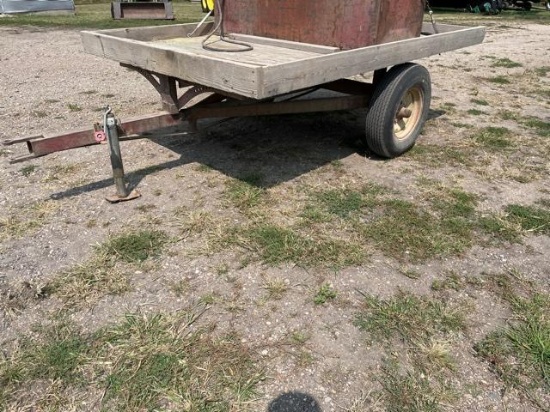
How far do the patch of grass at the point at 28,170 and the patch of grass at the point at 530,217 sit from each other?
387 centimetres

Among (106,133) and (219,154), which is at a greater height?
(106,133)

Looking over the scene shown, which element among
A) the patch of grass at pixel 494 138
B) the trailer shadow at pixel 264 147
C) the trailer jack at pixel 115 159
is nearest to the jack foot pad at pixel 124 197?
the trailer jack at pixel 115 159

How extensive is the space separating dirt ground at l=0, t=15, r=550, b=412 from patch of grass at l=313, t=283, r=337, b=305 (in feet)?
0.11

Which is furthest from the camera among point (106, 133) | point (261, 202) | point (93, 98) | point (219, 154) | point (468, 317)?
point (93, 98)

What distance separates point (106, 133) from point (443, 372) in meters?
2.54

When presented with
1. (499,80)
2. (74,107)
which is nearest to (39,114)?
(74,107)

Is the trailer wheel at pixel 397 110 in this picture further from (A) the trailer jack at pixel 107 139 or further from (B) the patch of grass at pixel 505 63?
(B) the patch of grass at pixel 505 63

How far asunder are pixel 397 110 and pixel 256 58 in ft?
4.64

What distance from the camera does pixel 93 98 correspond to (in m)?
6.03

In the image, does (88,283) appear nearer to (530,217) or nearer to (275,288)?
(275,288)

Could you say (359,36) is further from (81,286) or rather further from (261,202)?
(81,286)

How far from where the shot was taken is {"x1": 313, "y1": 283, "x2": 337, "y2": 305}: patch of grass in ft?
8.08

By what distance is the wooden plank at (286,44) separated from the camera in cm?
363

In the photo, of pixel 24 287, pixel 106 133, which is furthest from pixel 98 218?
pixel 24 287
